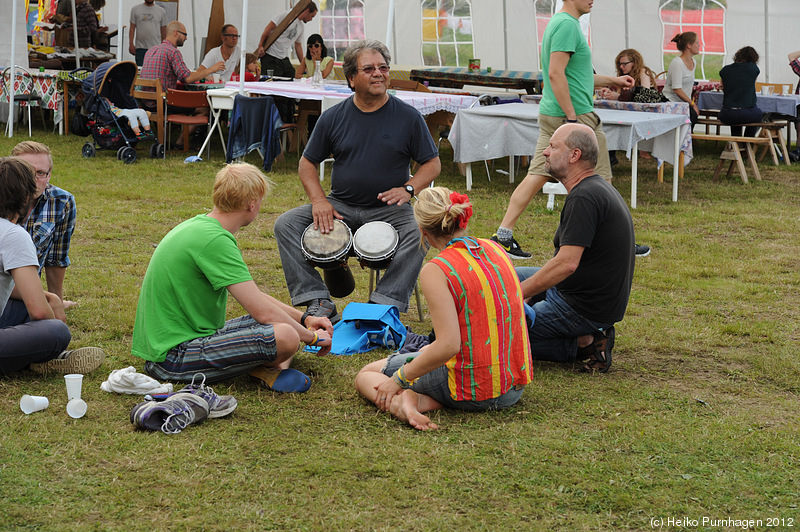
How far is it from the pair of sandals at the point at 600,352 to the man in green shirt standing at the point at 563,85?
1991 millimetres

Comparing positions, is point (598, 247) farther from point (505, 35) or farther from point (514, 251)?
point (505, 35)

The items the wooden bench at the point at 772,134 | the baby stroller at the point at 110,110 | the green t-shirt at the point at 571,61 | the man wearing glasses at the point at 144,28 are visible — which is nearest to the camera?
the green t-shirt at the point at 571,61

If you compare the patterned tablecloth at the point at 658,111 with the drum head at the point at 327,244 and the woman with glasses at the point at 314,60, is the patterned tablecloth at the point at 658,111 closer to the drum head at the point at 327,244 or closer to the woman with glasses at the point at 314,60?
the woman with glasses at the point at 314,60

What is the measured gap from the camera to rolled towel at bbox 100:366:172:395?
3492 mm

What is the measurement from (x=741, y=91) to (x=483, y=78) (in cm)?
344

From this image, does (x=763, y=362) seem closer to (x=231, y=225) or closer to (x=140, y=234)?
(x=231, y=225)

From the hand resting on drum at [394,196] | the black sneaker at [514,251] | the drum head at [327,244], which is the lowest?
the black sneaker at [514,251]

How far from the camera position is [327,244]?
449cm

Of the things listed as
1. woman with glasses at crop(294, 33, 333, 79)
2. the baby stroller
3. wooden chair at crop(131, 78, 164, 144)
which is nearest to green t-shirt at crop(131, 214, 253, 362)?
the baby stroller

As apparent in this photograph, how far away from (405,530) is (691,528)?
2.81 feet

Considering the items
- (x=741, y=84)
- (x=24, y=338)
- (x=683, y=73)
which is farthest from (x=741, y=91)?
(x=24, y=338)

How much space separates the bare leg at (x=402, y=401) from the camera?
329 centimetres

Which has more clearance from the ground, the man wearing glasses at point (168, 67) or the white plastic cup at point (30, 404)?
the man wearing glasses at point (168, 67)

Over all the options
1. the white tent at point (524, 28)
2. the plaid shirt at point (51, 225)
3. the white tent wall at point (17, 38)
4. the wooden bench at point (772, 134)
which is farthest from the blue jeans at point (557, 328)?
the white tent wall at point (17, 38)
